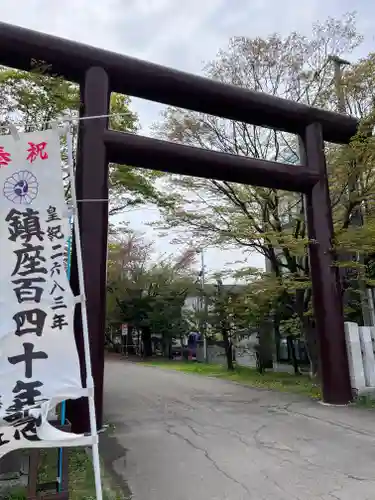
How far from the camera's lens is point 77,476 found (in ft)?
13.9

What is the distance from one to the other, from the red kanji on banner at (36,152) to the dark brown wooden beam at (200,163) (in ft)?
11.5

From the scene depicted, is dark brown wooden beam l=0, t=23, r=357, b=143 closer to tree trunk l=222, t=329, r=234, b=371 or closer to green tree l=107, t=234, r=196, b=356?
tree trunk l=222, t=329, r=234, b=371

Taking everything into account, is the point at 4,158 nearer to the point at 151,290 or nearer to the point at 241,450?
the point at 241,450

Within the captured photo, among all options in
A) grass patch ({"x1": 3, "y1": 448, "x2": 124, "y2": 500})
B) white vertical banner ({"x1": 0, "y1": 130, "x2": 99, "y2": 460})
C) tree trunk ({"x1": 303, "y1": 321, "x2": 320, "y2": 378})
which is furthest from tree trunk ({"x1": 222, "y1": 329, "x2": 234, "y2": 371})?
white vertical banner ({"x1": 0, "y1": 130, "x2": 99, "y2": 460})

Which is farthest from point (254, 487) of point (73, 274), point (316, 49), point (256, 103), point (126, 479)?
point (316, 49)

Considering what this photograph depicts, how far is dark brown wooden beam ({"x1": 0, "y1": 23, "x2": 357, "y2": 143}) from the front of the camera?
6.60m

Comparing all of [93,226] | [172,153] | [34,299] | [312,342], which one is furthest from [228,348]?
[34,299]

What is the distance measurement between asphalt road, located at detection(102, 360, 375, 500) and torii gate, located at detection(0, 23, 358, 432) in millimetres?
984

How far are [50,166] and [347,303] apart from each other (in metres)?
10.3

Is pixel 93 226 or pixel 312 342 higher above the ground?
pixel 93 226

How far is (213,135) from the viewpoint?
34.8 ft

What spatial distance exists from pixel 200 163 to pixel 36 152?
4.56 m

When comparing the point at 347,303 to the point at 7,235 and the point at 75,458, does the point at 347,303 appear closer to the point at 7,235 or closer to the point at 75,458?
the point at 75,458

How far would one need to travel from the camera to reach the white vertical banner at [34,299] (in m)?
2.84
